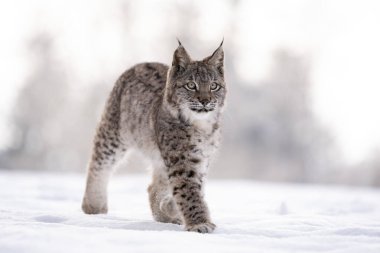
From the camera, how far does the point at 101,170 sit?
6.95m

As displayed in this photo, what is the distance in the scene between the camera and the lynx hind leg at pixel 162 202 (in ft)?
19.9

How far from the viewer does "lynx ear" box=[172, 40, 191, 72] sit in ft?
19.2

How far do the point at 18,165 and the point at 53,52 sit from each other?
4461 mm

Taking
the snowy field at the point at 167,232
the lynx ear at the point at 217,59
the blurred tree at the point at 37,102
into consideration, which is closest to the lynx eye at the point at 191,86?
the lynx ear at the point at 217,59

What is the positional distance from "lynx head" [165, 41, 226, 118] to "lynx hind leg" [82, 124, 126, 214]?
1218 millimetres

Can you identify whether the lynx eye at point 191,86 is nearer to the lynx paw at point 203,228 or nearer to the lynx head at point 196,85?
the lynx head at point 196,85

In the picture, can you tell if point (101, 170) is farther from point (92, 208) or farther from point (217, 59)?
point (217, 59)

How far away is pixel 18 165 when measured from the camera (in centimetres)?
2377

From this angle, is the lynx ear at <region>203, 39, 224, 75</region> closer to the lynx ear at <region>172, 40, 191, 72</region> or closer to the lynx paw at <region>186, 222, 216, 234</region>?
the lynx ear at <region>172, 40, 191, 72</region>

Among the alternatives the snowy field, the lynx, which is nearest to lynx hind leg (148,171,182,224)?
the lynx

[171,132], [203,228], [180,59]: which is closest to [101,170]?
[171,132]

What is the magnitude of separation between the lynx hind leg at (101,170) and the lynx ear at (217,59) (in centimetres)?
146

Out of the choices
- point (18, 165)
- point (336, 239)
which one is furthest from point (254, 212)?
point (18, 165)

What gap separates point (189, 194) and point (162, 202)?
86cm
